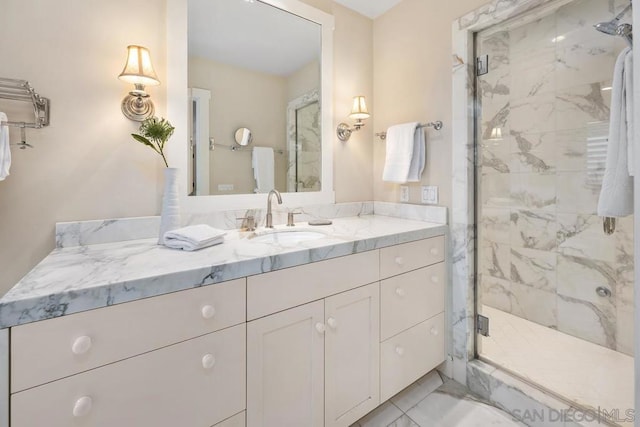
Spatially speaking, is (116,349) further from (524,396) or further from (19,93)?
(524,396)

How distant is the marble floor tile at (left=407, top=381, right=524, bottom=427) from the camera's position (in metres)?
1.43

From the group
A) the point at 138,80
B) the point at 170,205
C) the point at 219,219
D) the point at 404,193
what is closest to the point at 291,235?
the point at 219,219

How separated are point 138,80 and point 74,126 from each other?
318mm

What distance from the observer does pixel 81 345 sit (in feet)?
2.35

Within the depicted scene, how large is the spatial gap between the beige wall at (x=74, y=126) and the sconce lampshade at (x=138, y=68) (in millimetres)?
98

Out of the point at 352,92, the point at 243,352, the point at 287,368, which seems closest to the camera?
the point at 243,352

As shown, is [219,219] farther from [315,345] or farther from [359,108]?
[359,108]

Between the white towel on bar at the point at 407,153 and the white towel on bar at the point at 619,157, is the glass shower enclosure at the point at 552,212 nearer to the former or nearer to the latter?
the white towel on bar at the point at 407,153

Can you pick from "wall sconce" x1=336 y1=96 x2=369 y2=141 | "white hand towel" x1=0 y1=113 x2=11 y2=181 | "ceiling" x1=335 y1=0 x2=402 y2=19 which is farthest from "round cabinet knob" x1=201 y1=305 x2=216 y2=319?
"ceiling" x1=335 y1=0 x2=402 y2=19

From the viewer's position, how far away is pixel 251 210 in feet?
5.35

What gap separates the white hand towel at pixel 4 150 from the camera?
101 centimetres

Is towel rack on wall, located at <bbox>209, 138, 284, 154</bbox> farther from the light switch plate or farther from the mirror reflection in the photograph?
the light switch plate

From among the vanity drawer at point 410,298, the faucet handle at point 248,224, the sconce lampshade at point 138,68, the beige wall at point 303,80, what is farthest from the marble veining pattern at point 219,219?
the beige wall at point 303,80

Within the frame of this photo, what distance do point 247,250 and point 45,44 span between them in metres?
1.13
